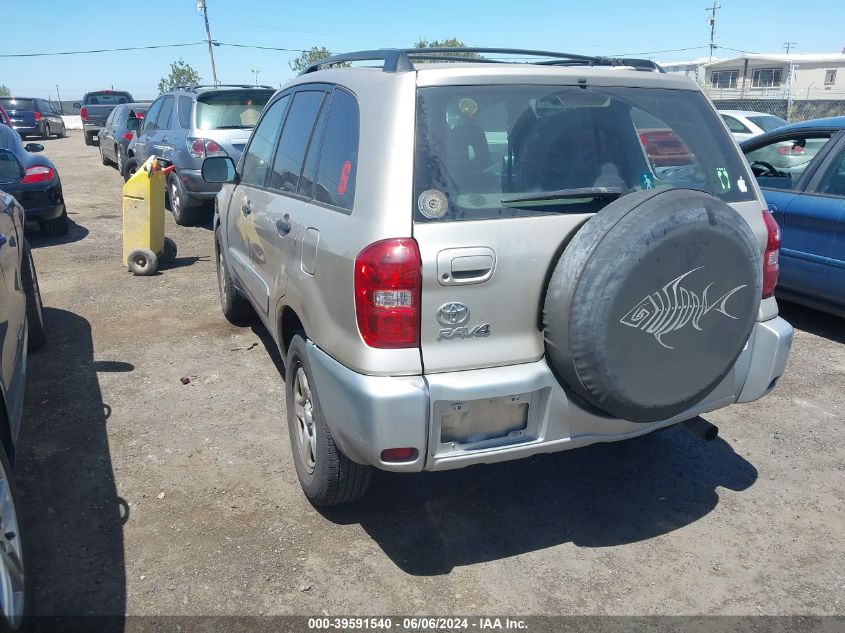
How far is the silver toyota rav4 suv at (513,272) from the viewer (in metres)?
2.54

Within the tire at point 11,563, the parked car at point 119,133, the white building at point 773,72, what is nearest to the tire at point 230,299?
the tire at point 11,563

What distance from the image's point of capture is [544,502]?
347 centimetres

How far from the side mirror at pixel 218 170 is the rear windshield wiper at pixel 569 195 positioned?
2.63 m

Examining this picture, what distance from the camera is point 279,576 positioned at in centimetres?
295

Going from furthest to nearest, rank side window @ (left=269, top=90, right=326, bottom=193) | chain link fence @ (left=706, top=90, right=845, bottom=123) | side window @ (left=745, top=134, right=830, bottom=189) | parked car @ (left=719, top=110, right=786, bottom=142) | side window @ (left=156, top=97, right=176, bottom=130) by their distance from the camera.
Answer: chain link fence @ (left=706, top=90, right=845, bottom=123) → parked car @ (left=719, top=110, right=786, bottom=142) → side window @ (left=156, top=97, right=176, bottom=130) → side window @ (left=745, top=134, right=830, bottom=189) → side window @ (left=269, top=90, right=326, bottom=193)

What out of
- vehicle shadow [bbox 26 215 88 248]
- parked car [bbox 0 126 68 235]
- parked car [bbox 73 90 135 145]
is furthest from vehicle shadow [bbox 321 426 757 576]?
parked car [bbox 73 90 135 145]

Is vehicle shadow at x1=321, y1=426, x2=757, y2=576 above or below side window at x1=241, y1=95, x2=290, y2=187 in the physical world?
below

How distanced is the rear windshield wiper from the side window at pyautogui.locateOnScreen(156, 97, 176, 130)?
9012 mm

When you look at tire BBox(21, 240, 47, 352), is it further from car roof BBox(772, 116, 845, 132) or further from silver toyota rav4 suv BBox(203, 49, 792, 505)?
car roof BBox(772, 116, 845, 132)

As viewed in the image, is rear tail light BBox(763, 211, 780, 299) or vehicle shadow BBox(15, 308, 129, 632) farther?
rear tail light BBox(763, 211, 780, 299)

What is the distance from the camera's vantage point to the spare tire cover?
2.51 m

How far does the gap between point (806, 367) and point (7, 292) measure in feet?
16.6

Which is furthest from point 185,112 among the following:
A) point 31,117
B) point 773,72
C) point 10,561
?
point 773,72

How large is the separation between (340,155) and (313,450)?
1347 millimetres
